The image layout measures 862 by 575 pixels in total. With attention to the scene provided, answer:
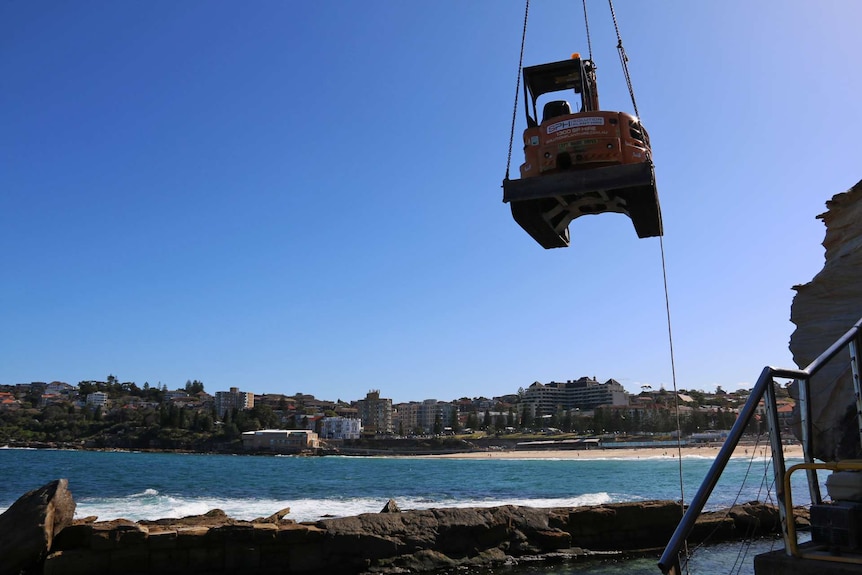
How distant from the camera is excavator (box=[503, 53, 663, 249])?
25.3 feet

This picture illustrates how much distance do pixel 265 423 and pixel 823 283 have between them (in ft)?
577

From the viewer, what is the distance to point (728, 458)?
148 inches

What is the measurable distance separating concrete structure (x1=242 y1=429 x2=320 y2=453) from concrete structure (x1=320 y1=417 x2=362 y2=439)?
2053cm

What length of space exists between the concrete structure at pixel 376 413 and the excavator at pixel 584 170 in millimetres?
187656

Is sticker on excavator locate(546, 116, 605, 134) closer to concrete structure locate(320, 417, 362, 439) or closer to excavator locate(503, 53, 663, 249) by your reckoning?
excavator locate(503, 53, 663, 249)

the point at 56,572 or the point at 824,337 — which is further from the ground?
the point at 824,337

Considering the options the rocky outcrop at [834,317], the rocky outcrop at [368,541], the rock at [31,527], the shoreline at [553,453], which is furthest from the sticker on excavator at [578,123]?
the shoreline at [553,453]

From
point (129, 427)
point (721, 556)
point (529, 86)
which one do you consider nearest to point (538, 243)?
point (529, 86)

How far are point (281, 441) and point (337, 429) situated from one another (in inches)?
1013

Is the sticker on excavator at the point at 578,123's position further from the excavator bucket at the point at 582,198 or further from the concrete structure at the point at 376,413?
the concrete structure at the point at 376,413

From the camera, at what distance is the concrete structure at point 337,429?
164m

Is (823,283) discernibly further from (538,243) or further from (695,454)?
(695,454)

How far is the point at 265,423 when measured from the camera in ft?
565

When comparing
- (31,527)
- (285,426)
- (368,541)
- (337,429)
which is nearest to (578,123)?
(368,541)
